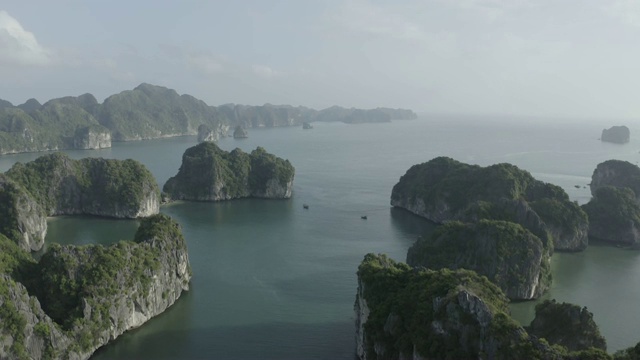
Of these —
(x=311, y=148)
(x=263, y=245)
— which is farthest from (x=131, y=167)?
(x=311, y=148)

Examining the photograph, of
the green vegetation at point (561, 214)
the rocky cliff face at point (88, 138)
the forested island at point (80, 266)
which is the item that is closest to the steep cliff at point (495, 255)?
the green vegetation at point (561, 214)

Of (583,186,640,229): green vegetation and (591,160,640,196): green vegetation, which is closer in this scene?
(583,186,640,229): green vegetation

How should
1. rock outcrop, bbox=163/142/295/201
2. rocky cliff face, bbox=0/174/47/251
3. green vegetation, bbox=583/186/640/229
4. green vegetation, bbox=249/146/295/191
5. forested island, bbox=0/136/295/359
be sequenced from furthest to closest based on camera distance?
green vegetation, bbox=249/146/295/191 → rock outcrop, bbox=163/142/295/201 → green vegetation, bbox=583/186/640/229 → rocky cliff face, bbox=0/174/47/251 → forested island, bbox=0/136/295/359

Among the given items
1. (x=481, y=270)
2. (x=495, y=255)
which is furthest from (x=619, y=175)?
(x=481, y=270)

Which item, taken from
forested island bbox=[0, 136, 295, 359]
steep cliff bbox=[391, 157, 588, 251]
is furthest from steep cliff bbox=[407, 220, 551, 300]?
forested island bbox=[0, 136, 295, 359]

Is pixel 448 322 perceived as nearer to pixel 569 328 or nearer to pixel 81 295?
pixel 569 328

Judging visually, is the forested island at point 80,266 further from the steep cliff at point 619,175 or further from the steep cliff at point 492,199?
the steep cliff at point 619,175

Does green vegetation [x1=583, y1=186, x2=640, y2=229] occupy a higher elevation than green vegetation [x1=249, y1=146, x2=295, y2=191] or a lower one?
lower

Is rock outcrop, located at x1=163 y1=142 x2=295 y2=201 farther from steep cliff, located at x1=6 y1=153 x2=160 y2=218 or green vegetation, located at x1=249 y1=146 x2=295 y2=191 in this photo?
steep cliff, located at x1=6 y1=153 x2=160 y2=218
